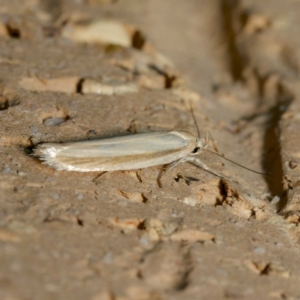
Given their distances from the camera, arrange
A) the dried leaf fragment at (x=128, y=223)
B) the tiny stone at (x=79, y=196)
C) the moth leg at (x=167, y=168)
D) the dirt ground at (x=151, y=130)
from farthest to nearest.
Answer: the moth leg at (x=167, y=168) < the tiny stone at (x=79, y=196) < the dried leaf fragment at (x=128, y=223) < the dirt ground at (x=151, y=130)

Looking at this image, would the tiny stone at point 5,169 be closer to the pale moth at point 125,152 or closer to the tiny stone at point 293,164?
the pale moth at point 125,152

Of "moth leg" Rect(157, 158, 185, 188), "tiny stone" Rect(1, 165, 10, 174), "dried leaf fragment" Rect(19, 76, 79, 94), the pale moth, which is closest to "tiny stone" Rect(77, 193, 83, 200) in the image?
the pale moth

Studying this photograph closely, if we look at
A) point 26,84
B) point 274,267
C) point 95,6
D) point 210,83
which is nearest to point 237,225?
point 274,267

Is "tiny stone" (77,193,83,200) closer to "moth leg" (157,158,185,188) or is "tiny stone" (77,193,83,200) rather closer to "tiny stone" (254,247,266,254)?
"moth leg" (157,158,185,188)

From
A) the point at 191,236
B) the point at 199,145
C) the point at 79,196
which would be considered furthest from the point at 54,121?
the point at 191,236

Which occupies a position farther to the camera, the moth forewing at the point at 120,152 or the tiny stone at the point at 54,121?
the tiny stone at the point at 54,121

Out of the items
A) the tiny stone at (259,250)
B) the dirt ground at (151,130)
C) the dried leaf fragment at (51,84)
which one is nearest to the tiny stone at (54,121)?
the dirt ground at (151,130)

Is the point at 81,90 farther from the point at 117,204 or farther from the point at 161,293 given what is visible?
the point at 161,293
